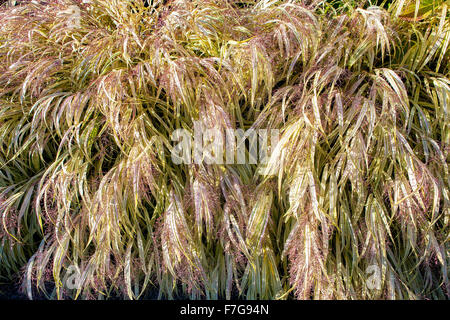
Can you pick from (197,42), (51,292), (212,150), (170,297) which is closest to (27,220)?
(51,292)

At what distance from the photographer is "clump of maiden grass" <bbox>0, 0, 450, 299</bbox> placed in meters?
1.50

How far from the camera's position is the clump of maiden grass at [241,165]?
150 cm

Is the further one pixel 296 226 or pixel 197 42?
pixel 197 42

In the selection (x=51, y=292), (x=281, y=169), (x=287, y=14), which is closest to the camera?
(x=281, y=169)

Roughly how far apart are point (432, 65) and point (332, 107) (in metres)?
0.52

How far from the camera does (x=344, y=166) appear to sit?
1552 millimetres

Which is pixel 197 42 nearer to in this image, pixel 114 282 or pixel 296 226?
pixel 296 226

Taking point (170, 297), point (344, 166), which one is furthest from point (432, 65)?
point (170, 297)

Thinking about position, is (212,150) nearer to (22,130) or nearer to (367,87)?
(367,87)

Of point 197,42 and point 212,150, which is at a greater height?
point 197,42

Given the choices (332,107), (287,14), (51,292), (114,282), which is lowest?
(51,292)

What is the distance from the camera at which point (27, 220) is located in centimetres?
184

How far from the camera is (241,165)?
1.68m

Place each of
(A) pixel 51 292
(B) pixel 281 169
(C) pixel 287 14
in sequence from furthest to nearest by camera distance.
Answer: (A) pixel 51 292 < (C) pixel 287 14 < (B) pixel 281 169
